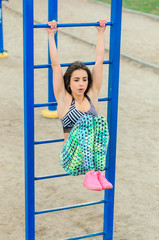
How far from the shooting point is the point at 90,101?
11.1 feet

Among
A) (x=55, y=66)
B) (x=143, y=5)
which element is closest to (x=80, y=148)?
(x=55, y=66)

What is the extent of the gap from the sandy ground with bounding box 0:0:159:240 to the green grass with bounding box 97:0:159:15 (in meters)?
5.33

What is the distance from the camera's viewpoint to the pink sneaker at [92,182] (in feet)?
10.1

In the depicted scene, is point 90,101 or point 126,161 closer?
point 90,101

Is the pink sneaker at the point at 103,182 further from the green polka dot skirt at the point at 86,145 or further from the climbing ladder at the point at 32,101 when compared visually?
the climbing ladder at the point at 32,101

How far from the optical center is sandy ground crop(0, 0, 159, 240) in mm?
4230

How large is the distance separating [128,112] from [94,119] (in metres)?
3.99

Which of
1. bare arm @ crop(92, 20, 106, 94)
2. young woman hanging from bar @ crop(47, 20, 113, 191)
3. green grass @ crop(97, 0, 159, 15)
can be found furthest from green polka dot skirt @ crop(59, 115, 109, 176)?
green grass @ crop(97, 0, 159, 15)

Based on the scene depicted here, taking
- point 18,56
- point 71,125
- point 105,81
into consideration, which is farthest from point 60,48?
point 71,125

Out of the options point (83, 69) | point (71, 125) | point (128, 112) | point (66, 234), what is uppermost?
point (83, 69)

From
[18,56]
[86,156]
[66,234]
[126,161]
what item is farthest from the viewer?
[18,56]

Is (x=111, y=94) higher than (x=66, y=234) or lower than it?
higher

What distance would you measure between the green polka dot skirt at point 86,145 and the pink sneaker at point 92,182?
38mm

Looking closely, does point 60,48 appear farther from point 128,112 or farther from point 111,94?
point 111,94
